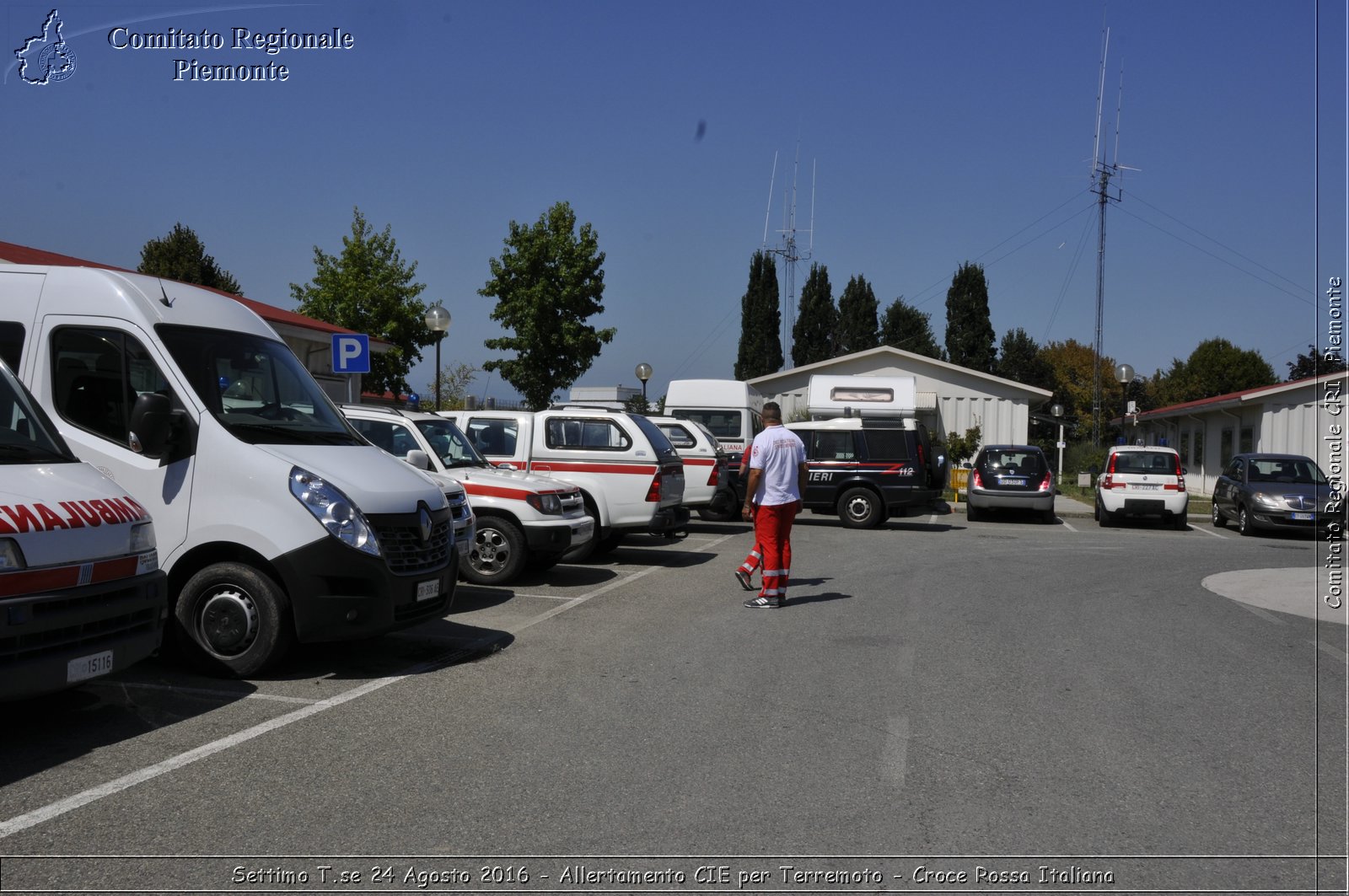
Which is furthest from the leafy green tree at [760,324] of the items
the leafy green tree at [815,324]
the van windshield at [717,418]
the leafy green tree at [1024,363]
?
the van windshield at [717,418]

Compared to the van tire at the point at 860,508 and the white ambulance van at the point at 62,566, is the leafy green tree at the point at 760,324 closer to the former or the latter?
the van tire at the point at 860,508

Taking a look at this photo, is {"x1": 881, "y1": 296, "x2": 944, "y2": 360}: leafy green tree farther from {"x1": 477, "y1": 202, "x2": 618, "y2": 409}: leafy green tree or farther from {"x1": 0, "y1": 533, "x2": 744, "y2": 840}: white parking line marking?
{"x1": 0, "y1": 533, "x2": 744, "y2": 840}: white parking line marking

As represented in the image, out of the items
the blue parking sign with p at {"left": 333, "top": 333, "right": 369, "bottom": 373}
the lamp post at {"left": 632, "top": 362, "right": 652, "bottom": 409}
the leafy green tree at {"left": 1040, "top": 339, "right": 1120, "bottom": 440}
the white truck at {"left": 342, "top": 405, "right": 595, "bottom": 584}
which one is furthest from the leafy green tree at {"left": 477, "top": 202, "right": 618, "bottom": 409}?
the leafy green tree at {"left": 1040, "top": 339, "right": 1120, "bottom": 440}

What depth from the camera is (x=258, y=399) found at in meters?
7.56

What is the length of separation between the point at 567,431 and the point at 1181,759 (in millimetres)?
9797

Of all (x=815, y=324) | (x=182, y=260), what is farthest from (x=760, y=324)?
(x=182, y=260)

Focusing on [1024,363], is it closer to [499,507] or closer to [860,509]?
[860,509]

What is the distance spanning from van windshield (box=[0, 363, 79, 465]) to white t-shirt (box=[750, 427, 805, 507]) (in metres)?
6.19

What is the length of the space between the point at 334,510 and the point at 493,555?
4.52 meters

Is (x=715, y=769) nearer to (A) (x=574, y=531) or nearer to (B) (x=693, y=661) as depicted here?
(B) (x=693, y=661)

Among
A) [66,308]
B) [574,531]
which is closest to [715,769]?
[66,308]

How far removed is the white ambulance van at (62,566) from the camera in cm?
513

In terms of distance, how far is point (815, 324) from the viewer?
75250 mm

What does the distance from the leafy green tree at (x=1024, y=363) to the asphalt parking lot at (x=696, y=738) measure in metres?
69.6
